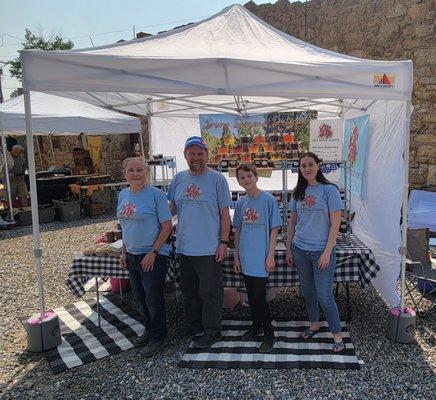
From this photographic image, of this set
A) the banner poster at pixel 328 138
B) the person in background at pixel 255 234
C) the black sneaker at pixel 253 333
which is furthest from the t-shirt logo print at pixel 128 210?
the banner poster at pixel 328 138

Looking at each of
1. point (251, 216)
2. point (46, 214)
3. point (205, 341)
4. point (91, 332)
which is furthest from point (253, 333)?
point (46, 214)

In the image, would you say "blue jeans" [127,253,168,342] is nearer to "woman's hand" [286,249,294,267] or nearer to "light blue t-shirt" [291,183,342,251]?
"woman's hand" [286,249,294,267]

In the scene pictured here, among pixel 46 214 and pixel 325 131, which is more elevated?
pixel 325 131

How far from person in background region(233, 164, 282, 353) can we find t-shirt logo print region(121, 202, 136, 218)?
30.6 inches

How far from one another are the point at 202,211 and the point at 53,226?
6.25m

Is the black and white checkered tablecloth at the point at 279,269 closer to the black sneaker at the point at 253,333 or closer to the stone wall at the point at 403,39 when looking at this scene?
the black sneaker at the point at 253,333

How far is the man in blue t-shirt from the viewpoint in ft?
9.09

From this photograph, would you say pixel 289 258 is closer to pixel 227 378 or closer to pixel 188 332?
pixel 227 378

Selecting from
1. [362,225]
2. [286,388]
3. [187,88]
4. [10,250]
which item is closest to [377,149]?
[362,225]

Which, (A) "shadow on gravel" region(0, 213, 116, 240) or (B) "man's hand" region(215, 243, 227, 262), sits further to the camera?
(A) "shadow on gravel" region(0, 213, 116, 240)

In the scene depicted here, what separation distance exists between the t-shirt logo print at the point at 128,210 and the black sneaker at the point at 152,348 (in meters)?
1.04

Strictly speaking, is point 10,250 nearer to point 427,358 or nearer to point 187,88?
point 187,88

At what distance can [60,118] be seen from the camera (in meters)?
7.62

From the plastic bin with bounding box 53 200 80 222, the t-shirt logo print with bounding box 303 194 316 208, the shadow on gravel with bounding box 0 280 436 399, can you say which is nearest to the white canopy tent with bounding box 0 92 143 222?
the plastic bin with bounding box 53 200 80 222
